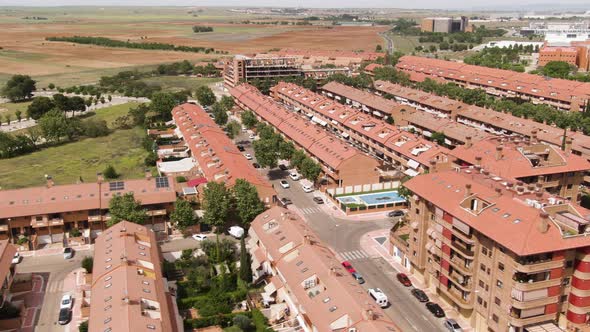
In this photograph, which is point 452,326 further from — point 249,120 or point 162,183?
point 249,120

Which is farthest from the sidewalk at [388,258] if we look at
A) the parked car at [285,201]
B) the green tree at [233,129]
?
the green tree at [233,129]

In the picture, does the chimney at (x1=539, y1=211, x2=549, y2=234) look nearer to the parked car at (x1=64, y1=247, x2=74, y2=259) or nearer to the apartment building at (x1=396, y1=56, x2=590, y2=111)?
the parked car at (x1=64, y1=247, x2=74, y2=259)

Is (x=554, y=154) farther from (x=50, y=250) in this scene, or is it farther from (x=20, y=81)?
(x=20, y=81)

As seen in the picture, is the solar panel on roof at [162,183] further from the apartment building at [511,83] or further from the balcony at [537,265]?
the apartment building at [511,83]

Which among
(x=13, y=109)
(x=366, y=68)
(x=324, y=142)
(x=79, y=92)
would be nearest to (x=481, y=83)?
(x=366, y=68)

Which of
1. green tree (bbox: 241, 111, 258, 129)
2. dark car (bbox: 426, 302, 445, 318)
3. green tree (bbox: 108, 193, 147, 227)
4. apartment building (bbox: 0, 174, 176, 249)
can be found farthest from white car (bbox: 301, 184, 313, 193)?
green tree (bbox: 241, 111, 258, 129)

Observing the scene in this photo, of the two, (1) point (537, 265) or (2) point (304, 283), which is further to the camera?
(2) point (304, 283)

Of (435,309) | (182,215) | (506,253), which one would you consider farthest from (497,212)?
(182,215)
